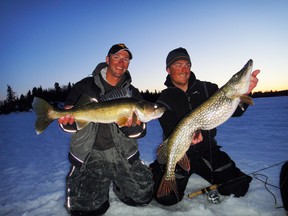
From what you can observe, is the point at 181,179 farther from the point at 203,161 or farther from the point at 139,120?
the point at 139,120

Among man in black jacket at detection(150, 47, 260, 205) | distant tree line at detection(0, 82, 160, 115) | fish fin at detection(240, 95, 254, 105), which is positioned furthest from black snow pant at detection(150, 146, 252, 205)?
distant tree line at detection(0, 82, 160, 115)

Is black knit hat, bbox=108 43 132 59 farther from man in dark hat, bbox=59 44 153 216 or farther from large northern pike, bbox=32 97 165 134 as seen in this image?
large northern pike, bbox=32 97 165 134

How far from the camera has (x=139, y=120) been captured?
3.58 metres

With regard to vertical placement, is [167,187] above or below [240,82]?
below

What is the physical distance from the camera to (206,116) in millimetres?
3070

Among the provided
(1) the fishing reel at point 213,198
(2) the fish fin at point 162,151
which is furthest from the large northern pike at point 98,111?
(1) the fishing reel at point 213,198

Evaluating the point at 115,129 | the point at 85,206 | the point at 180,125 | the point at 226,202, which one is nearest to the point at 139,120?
the point at 115,129

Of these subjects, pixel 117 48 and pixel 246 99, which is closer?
pixel 246 99

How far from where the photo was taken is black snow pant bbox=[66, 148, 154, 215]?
3203 mm

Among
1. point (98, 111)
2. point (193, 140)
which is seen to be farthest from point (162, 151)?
point (98, 111)

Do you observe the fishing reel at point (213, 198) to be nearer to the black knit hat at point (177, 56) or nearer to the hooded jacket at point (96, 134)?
the hooded jacket at point (96, 134)

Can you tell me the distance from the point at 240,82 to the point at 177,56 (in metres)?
1.38

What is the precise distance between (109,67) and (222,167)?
2.46 meters

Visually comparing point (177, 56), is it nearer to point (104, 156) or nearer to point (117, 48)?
point (117, 48)
